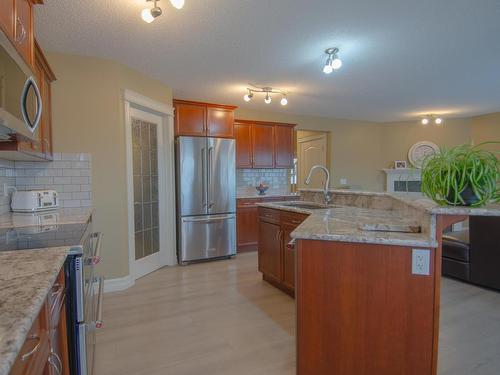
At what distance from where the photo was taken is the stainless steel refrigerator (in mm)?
4016

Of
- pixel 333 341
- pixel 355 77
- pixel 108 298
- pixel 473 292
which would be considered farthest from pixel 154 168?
pixel 473 292

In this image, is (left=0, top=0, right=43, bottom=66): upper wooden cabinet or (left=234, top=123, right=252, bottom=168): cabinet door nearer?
(left=0, top=0, right=43, bottom=66): upper wooden cabinet

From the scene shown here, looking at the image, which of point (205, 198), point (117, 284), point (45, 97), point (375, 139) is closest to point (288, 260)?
point (205, 198)

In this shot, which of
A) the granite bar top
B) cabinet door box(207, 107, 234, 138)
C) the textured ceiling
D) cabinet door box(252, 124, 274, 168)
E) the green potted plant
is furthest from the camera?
cabinet door box(252, 124, 274, 168)

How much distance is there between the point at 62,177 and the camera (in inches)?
117

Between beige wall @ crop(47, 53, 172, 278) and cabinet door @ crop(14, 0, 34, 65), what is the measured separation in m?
1.32

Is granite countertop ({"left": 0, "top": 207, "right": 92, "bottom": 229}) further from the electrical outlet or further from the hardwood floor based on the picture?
the electrical outlet

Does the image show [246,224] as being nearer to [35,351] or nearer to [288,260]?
[288,260]

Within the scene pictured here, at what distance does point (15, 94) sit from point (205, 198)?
9.31 ft

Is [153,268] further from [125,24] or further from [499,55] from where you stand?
[499,55]

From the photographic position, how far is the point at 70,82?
9.71ft

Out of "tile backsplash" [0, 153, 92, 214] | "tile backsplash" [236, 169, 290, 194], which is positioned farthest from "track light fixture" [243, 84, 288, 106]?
"tile backsplash" [0, 153, 92, 214]

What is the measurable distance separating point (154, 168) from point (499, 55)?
4.08 m

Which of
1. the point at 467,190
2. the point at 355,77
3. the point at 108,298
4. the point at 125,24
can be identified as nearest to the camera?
the point at 467,190
